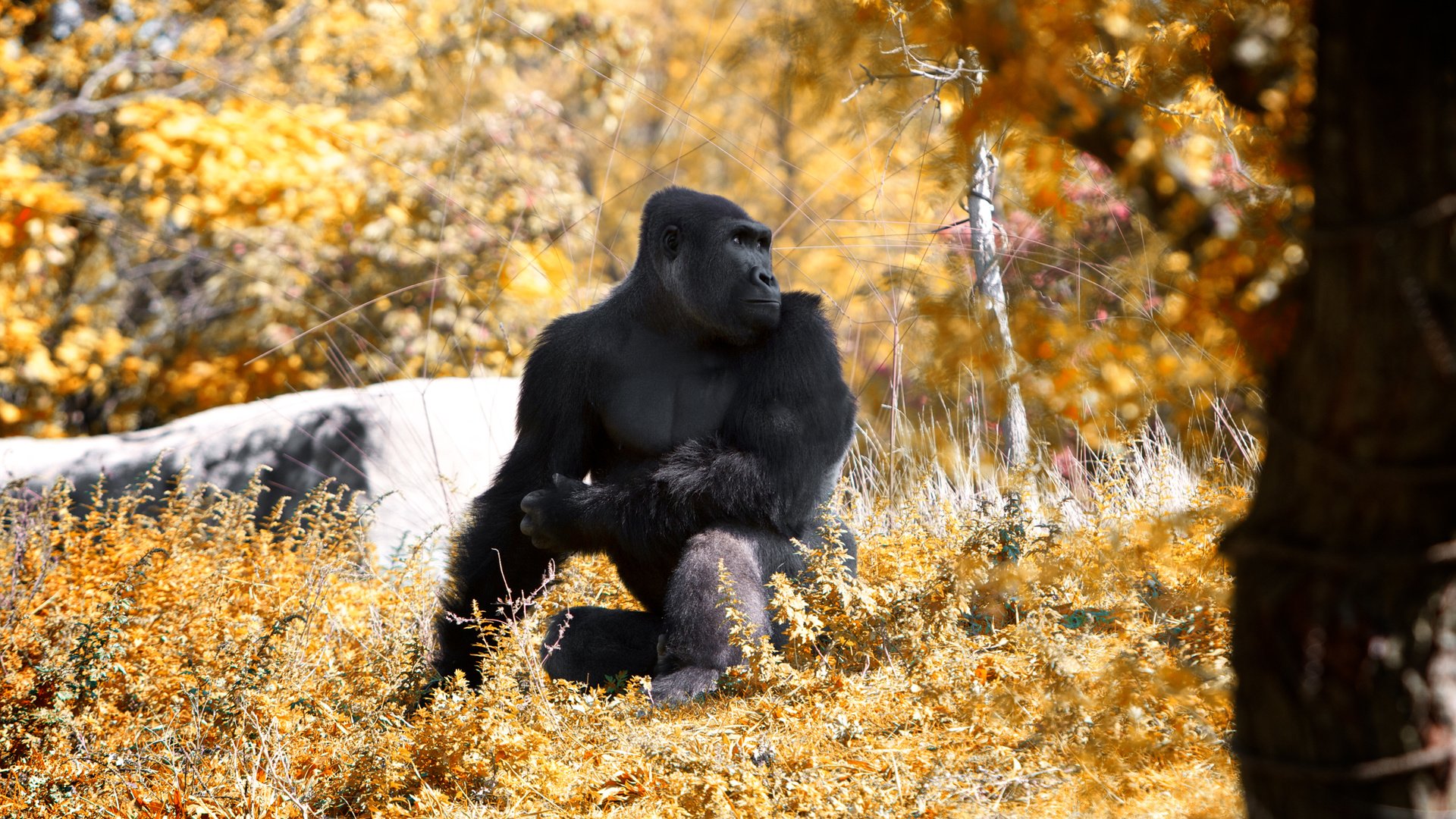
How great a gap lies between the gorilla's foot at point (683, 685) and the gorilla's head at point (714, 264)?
1.01m

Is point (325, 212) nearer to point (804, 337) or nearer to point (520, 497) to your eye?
point (520, 497)

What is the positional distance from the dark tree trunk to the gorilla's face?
7.52ft

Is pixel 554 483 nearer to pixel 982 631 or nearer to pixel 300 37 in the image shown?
pixel 982 631

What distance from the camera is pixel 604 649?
3621mm

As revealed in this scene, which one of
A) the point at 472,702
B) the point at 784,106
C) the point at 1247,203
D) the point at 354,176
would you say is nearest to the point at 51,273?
the point at 354,176

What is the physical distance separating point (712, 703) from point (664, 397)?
1.00m

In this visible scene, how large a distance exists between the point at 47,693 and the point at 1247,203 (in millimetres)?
3198

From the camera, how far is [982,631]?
3.72m

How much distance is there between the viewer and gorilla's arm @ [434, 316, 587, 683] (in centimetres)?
360

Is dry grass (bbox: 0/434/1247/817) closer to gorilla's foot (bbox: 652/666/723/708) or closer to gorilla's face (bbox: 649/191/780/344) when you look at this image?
gorilla's foot (bbox: 652/666/723/708)

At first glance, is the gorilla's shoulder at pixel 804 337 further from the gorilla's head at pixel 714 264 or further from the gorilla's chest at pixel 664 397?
the gorilla's chest at pixel 664 397

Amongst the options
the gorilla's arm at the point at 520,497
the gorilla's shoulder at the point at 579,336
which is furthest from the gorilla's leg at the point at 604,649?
the gorilla's shoulder at the point at 579,336

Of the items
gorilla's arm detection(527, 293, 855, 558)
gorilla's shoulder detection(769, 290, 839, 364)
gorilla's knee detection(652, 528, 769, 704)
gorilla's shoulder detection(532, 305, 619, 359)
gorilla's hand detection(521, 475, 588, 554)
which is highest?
gorilla's shoulder detection(769, 290, 839, 364)

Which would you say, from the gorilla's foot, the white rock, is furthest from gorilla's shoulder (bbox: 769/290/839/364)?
the white rock
